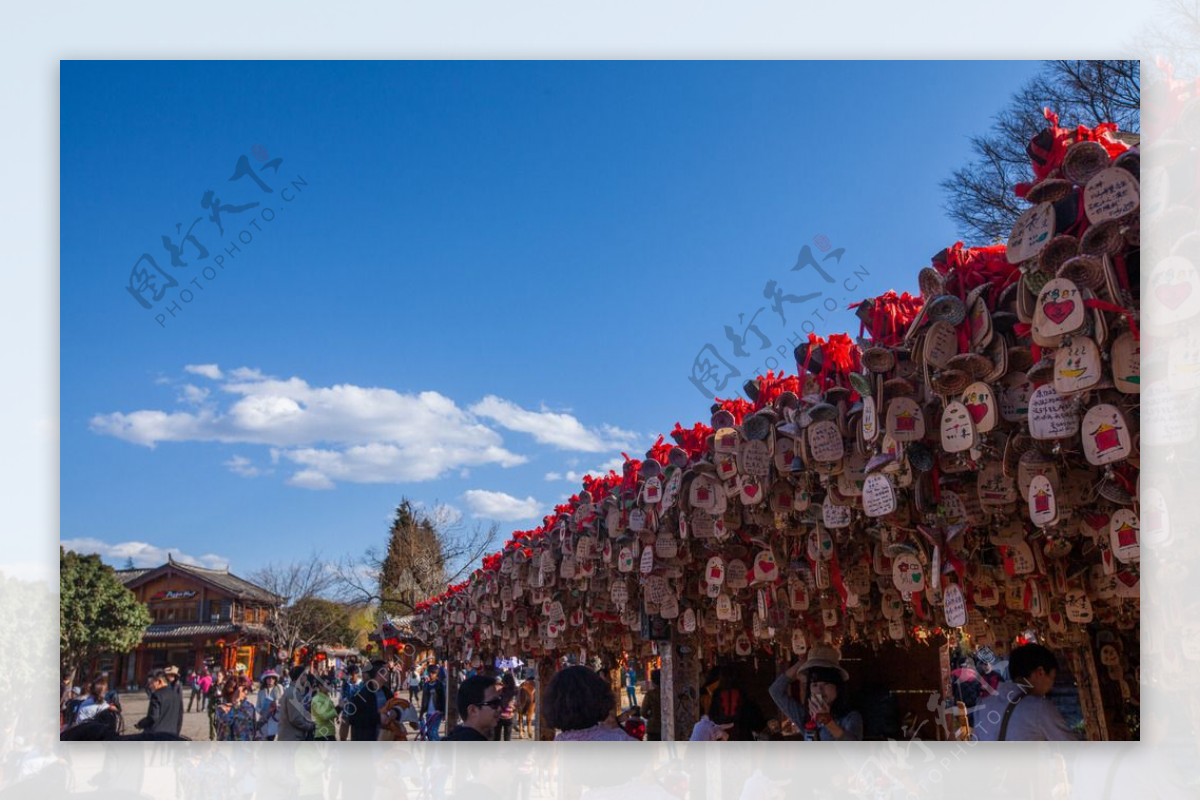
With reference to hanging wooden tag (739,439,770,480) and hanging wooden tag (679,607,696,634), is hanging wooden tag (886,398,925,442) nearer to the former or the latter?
hanging wooden tag (739,439,770,480)

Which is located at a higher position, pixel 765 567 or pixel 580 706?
pixel 765 567

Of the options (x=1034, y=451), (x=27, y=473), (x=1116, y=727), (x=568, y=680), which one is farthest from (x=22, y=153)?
(x=1116, y=727)

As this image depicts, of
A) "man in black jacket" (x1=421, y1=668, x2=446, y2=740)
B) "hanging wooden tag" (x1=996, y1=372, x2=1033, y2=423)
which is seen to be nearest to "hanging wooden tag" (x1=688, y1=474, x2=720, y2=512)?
"hanging wooden tag" (x1=996, y1=372, x2=1033, y2=423)

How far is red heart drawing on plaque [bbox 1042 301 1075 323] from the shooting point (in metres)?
1.49

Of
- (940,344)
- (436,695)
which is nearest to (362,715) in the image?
(940,344)

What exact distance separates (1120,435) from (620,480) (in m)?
2.39

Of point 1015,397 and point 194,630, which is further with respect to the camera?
point 194,630

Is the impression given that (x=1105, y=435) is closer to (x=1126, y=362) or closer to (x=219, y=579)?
(x=1126, y=362)

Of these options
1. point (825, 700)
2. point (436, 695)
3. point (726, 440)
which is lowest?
point (436, 695)

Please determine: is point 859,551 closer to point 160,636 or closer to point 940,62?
point 940,62

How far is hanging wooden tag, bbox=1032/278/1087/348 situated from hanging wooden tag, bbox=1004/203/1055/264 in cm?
6

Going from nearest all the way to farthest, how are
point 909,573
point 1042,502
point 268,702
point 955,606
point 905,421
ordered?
1. point 1042,502
2. point 905,421
3. point 955,606
4. point 909,573
5. point 268,702

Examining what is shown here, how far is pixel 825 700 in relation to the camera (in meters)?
2.93

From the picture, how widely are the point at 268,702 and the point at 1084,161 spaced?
5.15 meters
